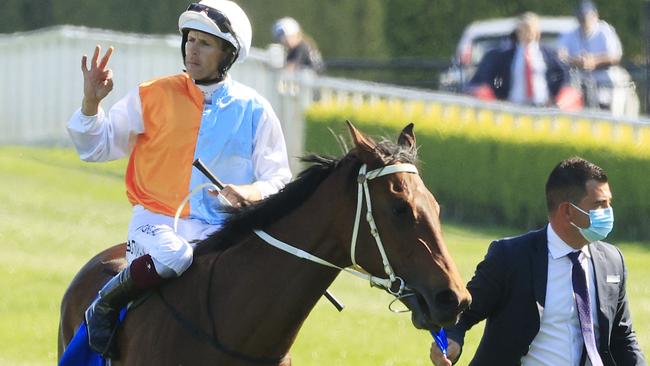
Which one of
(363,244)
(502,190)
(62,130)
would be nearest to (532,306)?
(363,244)

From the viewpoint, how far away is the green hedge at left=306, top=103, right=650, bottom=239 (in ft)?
47.7

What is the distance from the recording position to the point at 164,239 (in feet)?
19.1

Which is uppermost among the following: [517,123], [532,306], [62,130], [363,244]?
[363,244]

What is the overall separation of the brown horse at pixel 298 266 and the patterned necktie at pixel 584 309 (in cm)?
111

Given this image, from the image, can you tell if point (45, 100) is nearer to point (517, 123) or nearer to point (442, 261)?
point (517, 123)

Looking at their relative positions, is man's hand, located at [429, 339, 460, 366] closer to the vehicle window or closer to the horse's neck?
the horse's neck

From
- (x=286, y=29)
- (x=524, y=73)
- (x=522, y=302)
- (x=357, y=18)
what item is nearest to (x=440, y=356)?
(x=522, y=302)

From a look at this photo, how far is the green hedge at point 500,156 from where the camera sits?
47.7ft

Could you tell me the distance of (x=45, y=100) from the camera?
62.2 ft

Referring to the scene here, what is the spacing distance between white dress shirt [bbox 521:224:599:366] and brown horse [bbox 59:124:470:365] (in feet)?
3.51

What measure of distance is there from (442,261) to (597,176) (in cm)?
137

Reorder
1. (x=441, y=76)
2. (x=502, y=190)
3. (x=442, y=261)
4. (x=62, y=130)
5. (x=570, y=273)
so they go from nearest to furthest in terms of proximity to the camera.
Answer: (x=442, y=261), (x=570, y=273), (x=502, y=190), (x=62, y=130), (x=441, y=76)

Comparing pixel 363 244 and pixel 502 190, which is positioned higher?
pixel 363 244

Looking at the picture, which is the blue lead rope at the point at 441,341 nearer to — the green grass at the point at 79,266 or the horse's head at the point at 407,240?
the horse's head at the point at 407,240
